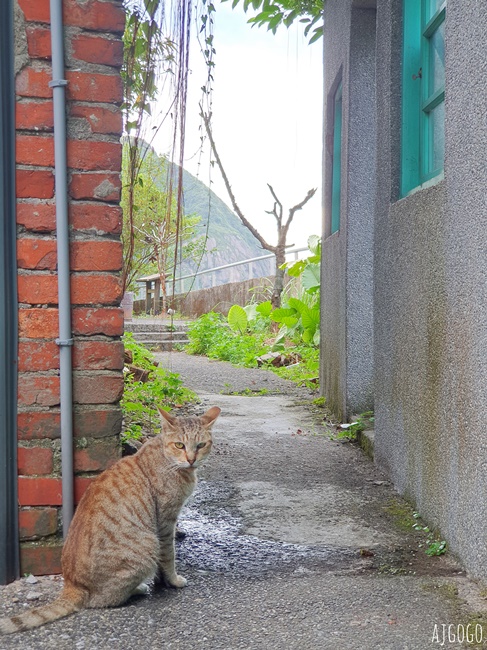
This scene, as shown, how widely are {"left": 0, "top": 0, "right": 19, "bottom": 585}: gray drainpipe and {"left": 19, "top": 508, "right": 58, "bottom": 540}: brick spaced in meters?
0.03

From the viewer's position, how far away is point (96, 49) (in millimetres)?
2727

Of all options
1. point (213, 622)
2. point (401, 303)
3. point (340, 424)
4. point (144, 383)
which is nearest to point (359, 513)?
point (401, 303)

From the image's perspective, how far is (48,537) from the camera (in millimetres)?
2768

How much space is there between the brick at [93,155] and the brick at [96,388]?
33.2 inches

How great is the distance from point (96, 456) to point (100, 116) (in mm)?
1396

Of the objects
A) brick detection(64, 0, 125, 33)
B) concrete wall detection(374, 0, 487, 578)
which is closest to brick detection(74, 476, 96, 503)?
concrete wall detection(374, 0, 487, 578)

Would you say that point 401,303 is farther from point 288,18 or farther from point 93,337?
point 288,18

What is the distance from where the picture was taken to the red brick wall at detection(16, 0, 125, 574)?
8.79ft

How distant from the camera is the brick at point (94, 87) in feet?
8.87

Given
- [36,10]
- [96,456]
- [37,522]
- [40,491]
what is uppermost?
[36,10]

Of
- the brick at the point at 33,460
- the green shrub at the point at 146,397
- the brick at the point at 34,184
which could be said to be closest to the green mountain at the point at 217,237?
the brick at the point at 34,184

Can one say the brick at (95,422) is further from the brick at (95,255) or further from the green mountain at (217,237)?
the green mountain at (217,237)

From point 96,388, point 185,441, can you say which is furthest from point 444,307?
point 96,388

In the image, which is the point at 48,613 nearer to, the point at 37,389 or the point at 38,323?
the point at 37,389
